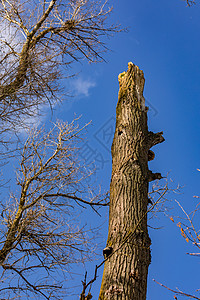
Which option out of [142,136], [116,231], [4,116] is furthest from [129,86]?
[116,231]

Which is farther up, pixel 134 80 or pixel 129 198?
pixel 134 80

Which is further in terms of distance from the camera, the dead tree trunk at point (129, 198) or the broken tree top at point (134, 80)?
the broken tree top at point (134, 80)

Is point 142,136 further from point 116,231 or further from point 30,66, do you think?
point 30,66

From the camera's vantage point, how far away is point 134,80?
15.3 feet

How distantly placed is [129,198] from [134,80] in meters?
2.13

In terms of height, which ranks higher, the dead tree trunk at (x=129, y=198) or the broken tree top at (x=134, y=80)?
the broken tree top at (x=134, y=80)

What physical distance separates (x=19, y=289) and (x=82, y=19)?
5.57 meters

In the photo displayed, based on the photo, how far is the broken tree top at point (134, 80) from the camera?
4.52 meters

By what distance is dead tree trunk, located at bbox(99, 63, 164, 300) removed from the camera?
2766mm

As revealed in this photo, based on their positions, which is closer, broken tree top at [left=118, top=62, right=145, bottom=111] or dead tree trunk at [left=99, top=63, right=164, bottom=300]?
dead tree trunk at [left=99, top=63, right=164, bottom=300]

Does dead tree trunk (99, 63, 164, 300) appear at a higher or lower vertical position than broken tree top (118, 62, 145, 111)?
lower

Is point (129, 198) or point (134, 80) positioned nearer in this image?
point (129, 198)

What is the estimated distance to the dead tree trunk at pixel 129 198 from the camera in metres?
2.77

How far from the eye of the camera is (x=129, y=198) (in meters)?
3.30
